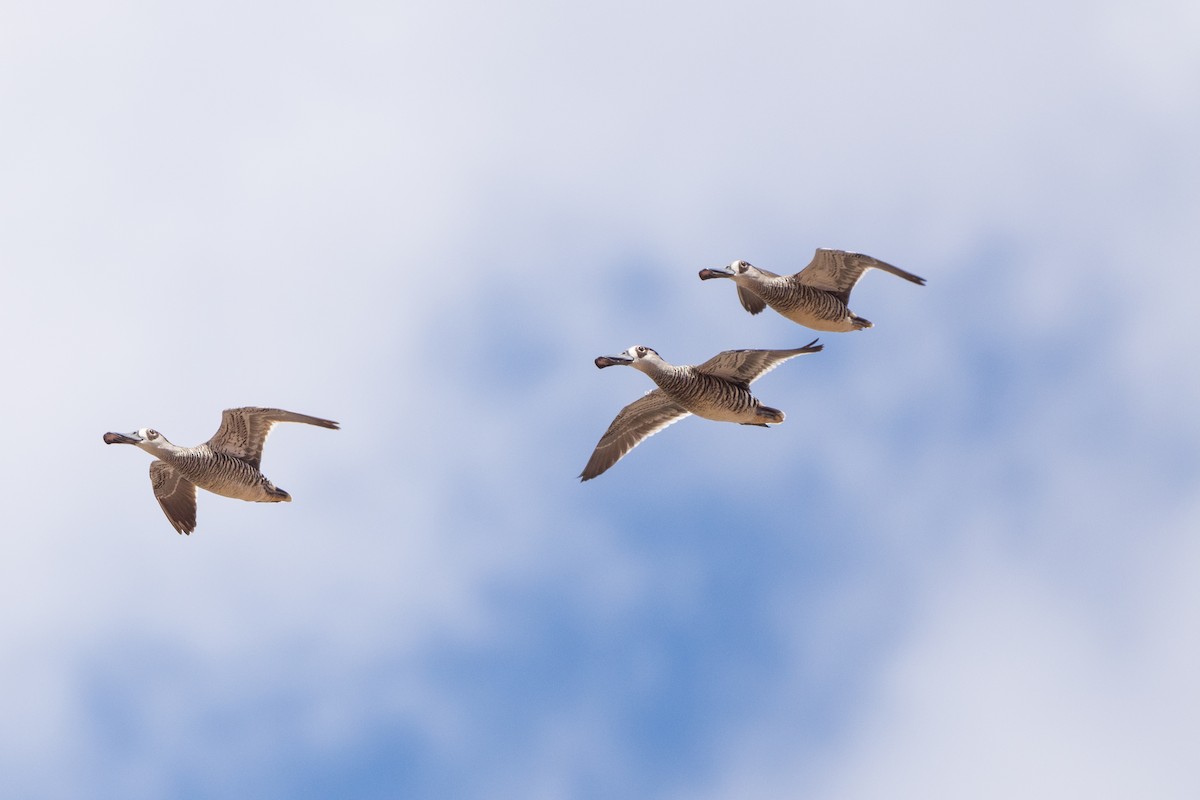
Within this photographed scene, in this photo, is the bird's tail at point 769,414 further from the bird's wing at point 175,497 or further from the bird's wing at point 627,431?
the bird's wing at point 175,497

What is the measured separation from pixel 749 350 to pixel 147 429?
11.0 m

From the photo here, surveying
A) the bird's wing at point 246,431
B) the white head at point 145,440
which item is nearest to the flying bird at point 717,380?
the bird's wing at point 246,431

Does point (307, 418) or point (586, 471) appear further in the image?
point (586, 471)

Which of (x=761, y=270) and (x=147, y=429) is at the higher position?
(x=761, y=270)

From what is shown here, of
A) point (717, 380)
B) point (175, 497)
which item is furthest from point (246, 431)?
point (717, 380)

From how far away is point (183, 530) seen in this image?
110 feet

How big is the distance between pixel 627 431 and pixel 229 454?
751 cm

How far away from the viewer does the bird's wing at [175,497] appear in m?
33.4

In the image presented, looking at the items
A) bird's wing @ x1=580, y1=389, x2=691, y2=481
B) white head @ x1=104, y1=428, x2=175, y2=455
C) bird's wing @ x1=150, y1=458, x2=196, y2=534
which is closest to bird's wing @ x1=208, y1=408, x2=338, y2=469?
white head @ x1=104, y1=428, x2=175, y2=455

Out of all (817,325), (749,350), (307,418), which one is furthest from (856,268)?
(307,418)

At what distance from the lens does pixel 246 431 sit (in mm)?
31906

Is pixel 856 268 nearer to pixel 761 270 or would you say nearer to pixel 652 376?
pixel 761 270

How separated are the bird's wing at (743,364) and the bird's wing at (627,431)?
8.13 feet

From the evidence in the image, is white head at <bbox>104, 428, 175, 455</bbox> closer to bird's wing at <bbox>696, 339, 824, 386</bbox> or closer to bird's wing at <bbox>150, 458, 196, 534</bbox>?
bird's wing at <bbox>150, 458, 196, 534</bbox>
